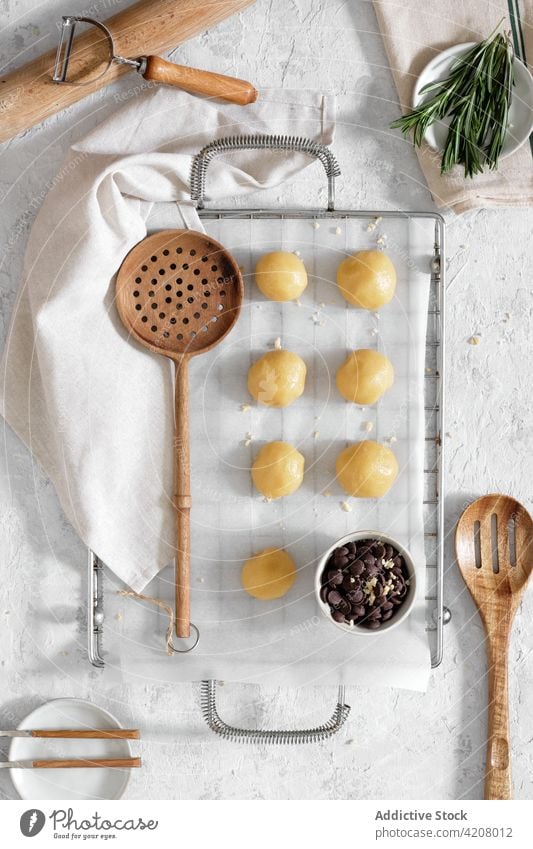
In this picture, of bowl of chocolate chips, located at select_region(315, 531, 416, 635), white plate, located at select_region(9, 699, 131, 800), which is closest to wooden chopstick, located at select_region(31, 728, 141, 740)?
white plate, located at select_region(9, 699, 131, 800)

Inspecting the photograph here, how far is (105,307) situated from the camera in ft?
2.28

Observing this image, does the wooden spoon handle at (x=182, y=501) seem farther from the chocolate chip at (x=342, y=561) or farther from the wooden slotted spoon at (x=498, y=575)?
the wooden slotted spoon at (x=498, y=575)

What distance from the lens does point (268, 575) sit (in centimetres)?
69

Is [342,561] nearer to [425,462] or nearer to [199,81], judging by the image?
[425,462]

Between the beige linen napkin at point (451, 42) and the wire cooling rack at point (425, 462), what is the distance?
1.6 inches

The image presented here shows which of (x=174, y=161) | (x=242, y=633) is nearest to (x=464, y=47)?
→ (x=174, y=161)

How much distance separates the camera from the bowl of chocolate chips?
2.13 feet

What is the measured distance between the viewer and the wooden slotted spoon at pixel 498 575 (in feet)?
2.36

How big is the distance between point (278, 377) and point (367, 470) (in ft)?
0.39

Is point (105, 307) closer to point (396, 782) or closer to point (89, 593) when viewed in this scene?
point (89, 593)

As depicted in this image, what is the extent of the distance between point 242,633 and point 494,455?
308 mm

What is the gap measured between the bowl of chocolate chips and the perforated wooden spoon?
0.14m

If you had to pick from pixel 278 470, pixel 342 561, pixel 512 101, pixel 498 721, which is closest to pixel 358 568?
pixel 342 561
